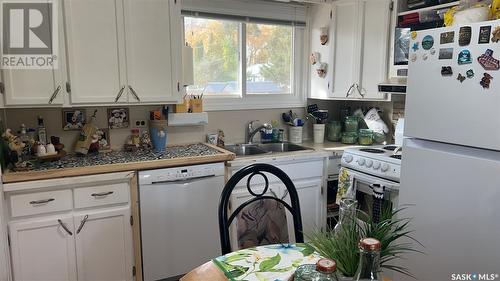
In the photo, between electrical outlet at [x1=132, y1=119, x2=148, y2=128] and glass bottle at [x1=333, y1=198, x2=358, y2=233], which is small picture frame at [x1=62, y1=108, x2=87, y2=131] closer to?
electrical outlet at [x1=132, y1=119, x2=148, y2=128]

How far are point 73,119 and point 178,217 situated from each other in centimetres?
105

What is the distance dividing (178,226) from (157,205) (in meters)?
0.21

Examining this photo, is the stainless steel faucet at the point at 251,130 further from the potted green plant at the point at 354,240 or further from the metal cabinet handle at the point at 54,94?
the potted green plant at the point at 354,240

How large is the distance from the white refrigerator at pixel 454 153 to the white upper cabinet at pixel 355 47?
3.04ft

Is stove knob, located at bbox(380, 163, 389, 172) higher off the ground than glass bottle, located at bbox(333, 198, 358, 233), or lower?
lower

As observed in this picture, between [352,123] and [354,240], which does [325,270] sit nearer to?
[354,240]

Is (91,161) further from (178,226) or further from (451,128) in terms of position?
(451,128)

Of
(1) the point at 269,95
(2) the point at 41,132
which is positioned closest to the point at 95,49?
(2) the point at 41,132

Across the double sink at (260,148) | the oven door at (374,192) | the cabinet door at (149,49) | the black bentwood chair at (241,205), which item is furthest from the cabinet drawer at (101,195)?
the oven door at (374,192)

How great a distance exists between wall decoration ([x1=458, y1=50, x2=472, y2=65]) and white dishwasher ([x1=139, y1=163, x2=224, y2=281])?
154 cm

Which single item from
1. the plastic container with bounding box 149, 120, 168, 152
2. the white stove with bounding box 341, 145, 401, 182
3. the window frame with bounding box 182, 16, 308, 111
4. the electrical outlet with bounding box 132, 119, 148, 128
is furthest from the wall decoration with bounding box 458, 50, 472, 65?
the electrical outlet with bounding box 132, 119, 148, 128

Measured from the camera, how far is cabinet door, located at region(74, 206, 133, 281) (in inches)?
81.7

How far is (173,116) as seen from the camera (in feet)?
8.95

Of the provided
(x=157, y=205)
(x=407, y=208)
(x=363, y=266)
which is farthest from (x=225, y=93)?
(x=363, y=266)
